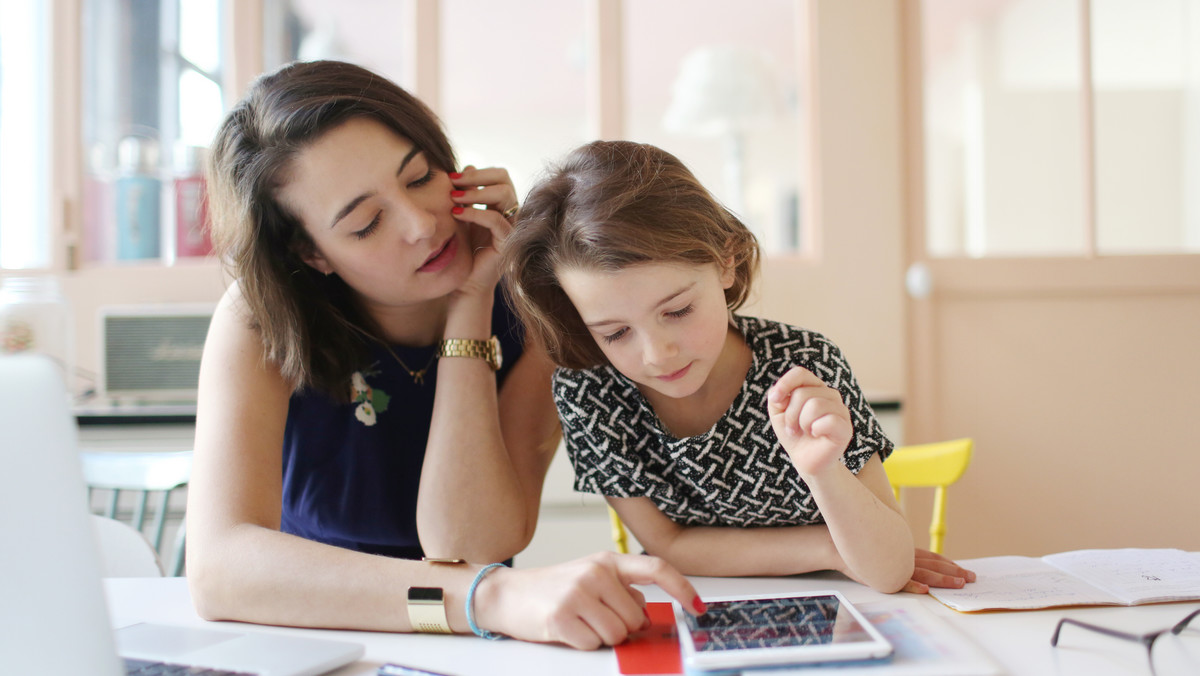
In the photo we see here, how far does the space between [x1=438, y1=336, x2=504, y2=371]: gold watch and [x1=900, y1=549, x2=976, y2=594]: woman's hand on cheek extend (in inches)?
21.9

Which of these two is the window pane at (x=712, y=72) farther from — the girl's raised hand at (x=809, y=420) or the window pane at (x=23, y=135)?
the girl's raised hand at (x=809, y=420)

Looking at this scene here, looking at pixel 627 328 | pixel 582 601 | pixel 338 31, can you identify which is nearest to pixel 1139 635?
pixel 582 601

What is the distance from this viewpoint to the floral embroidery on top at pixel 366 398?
117 centimetres

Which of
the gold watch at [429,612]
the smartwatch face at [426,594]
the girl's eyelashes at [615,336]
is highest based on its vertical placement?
the girl's eyelashes at [615,336]

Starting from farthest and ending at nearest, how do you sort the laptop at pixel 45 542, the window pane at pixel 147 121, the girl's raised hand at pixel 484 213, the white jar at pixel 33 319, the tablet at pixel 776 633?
the window pane at pixel 147 121, the white jar at pixel 33 319, the girl's raised hand at pixel 484 213, the tablet at pixel 776 633, the laptop at pixel 45 542

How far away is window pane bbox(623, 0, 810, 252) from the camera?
2418mm

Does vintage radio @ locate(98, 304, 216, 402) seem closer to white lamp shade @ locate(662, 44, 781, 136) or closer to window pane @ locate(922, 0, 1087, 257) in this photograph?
white lamp shade @ locate(662, 44, 781, 136)

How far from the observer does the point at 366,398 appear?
1.18 m

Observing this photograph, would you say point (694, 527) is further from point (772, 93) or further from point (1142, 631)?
point (772, 93)

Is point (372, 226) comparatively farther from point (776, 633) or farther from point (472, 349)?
point (776, 633)

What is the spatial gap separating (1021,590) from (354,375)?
32.3 inches

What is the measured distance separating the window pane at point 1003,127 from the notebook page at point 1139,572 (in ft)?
4.68

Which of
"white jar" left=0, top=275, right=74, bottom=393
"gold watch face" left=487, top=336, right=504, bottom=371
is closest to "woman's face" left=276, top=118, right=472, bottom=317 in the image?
"gold watch face" left=487, top=336, right=504, bottom=371

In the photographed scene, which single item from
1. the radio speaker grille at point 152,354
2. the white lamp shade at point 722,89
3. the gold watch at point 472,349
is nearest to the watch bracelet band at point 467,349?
the gold watch at point 472,349
